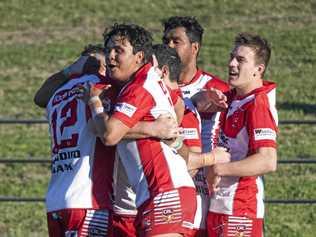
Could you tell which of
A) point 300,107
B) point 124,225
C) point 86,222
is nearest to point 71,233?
point 86,222

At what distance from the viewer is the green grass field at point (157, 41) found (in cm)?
1355

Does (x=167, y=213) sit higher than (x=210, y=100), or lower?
lower

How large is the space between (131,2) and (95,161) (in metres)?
19.1

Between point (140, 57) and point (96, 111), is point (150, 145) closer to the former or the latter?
point (96, 111)

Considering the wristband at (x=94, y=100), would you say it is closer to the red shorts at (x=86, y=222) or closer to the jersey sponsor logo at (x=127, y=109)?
the jersey sponsor logo at (x=127, y=109)

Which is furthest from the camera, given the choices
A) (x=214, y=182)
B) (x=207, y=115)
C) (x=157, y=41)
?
(x=157, y=41)

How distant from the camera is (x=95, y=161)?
7.70 metres

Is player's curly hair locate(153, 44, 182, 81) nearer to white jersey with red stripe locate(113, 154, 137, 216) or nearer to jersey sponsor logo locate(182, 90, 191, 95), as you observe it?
jersey sponsor logo locate(182, 90, 191, 95)

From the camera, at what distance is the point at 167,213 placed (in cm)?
748

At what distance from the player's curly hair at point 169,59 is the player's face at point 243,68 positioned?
1.18 ft

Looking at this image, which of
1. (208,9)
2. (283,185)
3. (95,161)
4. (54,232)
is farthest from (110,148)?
(208,9)

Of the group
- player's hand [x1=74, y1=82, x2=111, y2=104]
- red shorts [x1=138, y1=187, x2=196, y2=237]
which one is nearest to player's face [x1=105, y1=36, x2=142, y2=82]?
player's hand [x1=74, y1=82, x2=111, y2=104]

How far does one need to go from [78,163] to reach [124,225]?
0.50 m

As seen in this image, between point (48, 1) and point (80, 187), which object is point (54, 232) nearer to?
point (80, 187)
